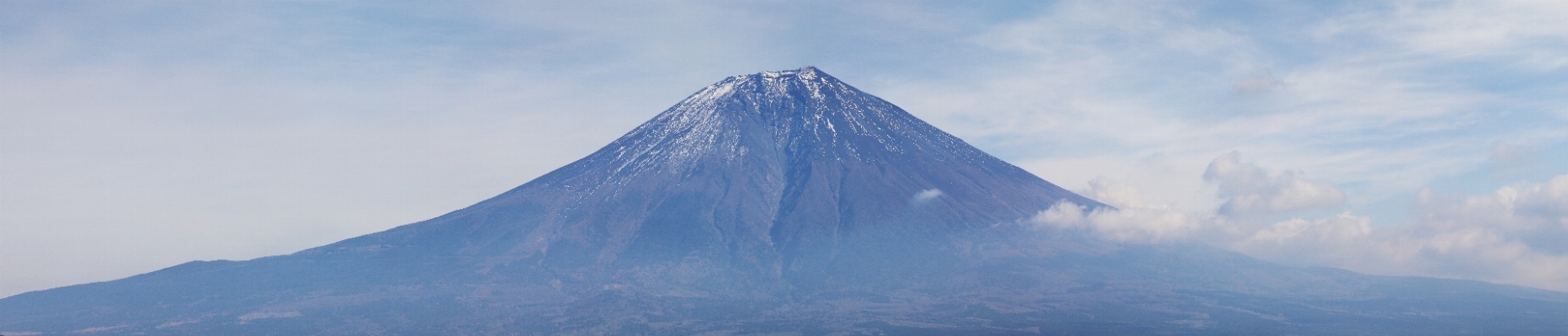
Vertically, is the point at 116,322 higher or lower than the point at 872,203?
lower

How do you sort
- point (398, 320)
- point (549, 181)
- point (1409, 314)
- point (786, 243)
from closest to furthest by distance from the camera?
point (398, 320) < point (1409, 314) < point (786, 243) < point (549, 181)

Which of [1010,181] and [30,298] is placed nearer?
[30,298]

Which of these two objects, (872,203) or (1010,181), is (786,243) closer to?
(872,203)

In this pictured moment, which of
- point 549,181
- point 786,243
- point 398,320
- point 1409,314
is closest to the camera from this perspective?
point 398,320

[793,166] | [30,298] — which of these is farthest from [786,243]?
[30,298]

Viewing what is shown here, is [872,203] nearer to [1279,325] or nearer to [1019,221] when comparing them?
[1019,221]

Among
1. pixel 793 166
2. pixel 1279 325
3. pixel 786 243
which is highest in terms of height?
pixel 793 166
